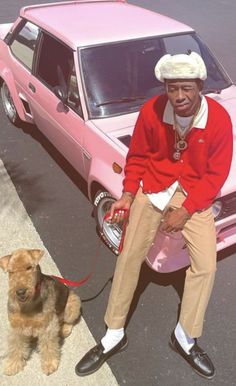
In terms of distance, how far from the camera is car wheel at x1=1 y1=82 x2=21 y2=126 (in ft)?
21.3

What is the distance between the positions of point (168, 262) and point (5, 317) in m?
1.61

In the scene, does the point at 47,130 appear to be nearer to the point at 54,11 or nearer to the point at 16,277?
the point at 54,11

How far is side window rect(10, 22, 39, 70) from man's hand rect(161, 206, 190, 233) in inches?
132

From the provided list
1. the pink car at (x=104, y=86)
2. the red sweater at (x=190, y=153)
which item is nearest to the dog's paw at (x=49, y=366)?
the pink car at (x=104, y=86)

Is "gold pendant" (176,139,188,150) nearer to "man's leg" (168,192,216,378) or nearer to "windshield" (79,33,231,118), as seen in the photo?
"man's leg" (168,192,216,378)

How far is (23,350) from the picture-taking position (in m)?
3.36

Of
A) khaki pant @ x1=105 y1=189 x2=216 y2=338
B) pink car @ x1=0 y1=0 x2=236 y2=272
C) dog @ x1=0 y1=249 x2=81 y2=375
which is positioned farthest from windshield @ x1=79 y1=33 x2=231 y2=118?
dog @ x1=0 y1=249 x2=81 y2=375

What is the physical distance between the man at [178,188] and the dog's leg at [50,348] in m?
0.21

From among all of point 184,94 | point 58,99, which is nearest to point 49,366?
point 184,94

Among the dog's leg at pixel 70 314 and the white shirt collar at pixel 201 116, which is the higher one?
the white shirt collar at pixel 201 116

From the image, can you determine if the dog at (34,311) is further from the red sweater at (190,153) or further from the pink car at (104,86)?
the red sweater at (190,153)

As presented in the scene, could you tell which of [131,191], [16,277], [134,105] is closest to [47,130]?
[134,105]

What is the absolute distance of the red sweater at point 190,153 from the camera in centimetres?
283

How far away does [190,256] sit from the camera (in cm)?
307
